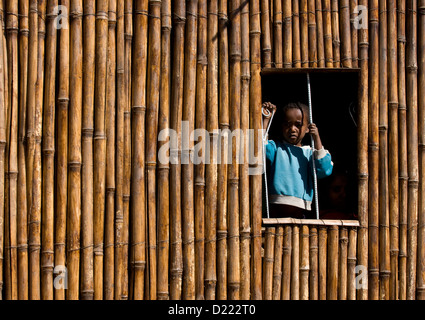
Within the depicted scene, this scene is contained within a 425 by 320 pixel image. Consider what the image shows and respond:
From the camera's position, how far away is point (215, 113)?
19.0 feet

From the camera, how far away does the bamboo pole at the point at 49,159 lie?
5508mm

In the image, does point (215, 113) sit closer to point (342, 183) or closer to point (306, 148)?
point (306, 148)

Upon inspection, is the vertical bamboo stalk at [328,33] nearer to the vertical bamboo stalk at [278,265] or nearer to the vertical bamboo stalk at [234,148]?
the vertical bamboo stalk at [234,148]

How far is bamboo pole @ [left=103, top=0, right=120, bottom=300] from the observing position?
5.56 m

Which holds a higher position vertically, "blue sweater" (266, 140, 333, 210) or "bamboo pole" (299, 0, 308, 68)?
"bamboo pole" (299, 0, 308, 68)

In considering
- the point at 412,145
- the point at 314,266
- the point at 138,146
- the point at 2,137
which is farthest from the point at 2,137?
the point at 412,145

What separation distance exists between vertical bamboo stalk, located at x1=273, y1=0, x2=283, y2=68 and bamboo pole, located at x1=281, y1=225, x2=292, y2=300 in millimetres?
1099

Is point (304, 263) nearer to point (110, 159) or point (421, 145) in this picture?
point (421, 145)

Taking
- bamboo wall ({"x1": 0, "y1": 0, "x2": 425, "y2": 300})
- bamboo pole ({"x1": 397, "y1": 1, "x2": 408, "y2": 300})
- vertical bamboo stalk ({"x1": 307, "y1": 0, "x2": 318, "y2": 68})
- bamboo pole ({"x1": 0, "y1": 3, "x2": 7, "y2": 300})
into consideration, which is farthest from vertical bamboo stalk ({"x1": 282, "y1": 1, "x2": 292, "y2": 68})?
bamboo pole ({"x1": 0, "y1": 3, "x2": 7, "y2": 300})

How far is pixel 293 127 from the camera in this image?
20.6ft

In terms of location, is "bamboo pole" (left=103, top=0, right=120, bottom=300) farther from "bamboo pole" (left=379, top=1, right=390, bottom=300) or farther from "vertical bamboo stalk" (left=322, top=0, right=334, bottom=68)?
"bamboo pole" (left=379, top=1, right=390, bottom=300)

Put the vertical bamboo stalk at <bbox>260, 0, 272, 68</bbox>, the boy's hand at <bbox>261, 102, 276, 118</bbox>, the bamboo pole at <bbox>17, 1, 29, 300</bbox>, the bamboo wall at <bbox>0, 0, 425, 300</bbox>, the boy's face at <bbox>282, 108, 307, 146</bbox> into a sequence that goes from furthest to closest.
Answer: the boy's face at <bbox>282, 108, 307, 146</bbox> < the boy's hand at <bbox>261, 102, 276, 118</bbox> < the vertical bamboo stalk at <bbox>260, 0, 272, 68</bbox> < the bamboo wall at <bbox>0, 0, 425, 300</bbox> < the bamboo pole at <bbox>17, 1, 29, 300</bbox>

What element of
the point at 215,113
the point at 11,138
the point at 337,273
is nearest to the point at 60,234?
the point at 11,138
